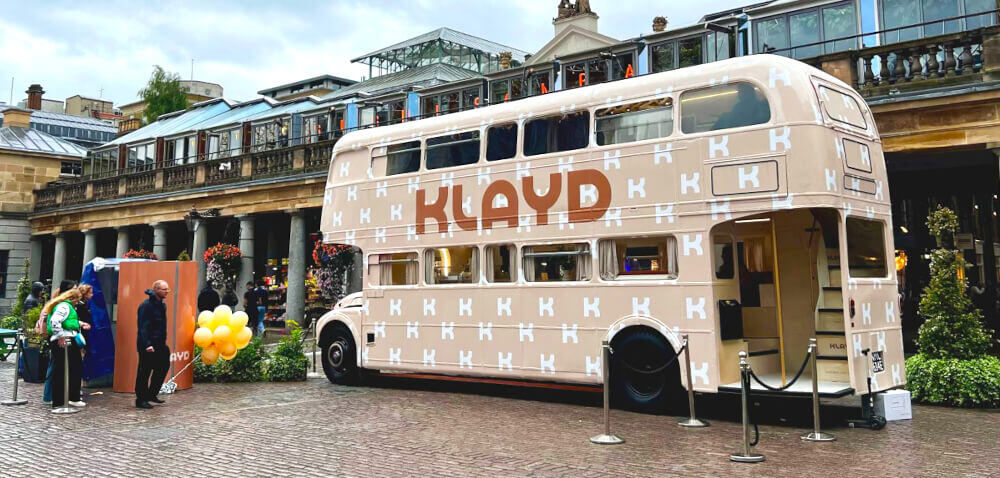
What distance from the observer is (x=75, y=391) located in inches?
454

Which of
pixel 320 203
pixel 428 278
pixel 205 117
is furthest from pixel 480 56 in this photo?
pixel 428 278

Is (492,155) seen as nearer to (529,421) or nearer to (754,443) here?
(529,421)

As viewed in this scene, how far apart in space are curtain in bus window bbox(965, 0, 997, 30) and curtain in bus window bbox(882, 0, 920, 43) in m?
1.01

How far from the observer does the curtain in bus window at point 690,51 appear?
856 inches

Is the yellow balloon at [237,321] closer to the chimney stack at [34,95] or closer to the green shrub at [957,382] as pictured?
the green shrub at [957,382]

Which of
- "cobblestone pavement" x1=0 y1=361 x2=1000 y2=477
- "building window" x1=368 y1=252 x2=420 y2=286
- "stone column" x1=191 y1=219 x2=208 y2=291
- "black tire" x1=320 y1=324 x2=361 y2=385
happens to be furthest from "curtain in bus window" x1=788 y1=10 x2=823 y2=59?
"stone column" x1=191 y1=219 x2=208 y2=291

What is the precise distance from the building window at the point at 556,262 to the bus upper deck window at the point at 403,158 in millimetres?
2861

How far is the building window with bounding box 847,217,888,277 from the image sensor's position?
390 inches

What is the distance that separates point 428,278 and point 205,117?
29579 millimetres

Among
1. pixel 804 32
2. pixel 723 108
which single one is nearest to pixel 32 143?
pixel 804 32

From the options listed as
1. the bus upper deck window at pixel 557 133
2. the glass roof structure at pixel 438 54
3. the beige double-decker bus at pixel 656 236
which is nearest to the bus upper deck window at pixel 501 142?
the beige double-decker bus at pixel 656 236

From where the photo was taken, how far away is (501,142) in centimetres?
1233

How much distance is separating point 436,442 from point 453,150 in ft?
18.9

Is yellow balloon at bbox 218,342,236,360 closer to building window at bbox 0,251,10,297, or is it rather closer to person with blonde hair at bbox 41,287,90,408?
person with blonde hair at bbox 41,287,90,408
